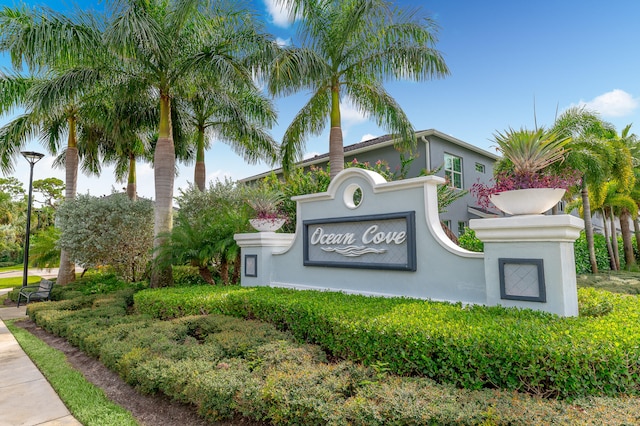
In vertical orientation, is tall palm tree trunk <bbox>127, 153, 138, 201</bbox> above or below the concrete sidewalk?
above

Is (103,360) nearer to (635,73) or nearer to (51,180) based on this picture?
(635,73)

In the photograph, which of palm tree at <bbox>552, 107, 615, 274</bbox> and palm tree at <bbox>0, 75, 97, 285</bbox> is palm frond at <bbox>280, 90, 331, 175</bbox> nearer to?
palm tree at <bbox>0, 75, 97, 285</bbox>

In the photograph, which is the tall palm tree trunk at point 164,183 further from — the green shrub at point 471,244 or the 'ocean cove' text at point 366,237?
the green shrub at point 471,244

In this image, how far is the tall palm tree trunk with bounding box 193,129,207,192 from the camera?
15.7m

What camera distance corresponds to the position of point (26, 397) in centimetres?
480

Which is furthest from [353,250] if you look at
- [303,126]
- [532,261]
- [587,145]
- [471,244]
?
[587,145]

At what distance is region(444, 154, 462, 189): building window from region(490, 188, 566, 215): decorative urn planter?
13.2 m

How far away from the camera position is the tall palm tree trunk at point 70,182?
14.1 meters

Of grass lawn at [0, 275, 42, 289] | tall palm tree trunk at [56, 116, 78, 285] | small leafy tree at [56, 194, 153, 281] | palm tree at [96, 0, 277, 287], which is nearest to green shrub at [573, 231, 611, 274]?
palm tree at [96, 0, 277, 287]

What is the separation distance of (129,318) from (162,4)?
8616 millimetres

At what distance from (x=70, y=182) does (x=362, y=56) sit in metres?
12.5

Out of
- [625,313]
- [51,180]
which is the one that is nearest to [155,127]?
[625,313]

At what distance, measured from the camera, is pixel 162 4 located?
10367 mm

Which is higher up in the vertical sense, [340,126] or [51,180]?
[51,180]
